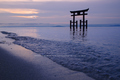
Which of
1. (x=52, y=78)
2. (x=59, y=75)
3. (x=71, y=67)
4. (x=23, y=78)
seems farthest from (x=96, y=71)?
(x=23, y=78)

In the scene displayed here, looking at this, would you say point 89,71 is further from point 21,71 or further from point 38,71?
point 21,71

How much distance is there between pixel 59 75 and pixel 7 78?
4.07 ft

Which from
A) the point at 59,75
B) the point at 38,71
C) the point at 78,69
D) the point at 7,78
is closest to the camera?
the point at 7,78

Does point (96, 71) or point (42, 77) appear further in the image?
point (96, 71)

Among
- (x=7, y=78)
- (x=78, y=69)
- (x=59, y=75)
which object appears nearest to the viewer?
(x=7, y=78)

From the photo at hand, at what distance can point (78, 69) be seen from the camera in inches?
129

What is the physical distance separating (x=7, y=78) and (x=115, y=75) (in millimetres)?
2735

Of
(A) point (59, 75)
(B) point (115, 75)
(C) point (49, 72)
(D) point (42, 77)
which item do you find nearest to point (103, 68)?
(B) point (115, 75)

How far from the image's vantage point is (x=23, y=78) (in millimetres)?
2566

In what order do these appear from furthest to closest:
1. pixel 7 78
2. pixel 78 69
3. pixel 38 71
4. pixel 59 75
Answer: pixel 78 69
pixel 38 71
pixel 59 75
pixel 7 78

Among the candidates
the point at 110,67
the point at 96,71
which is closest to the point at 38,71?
the point at 96,71

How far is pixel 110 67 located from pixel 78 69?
3.44ft

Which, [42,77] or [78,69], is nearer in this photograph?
[42,77]

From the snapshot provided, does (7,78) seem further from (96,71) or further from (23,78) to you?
(96,71)
